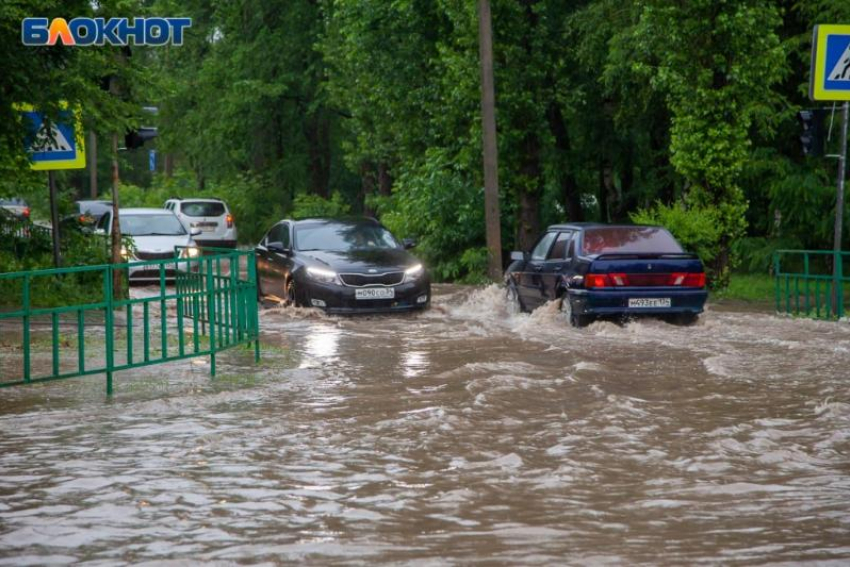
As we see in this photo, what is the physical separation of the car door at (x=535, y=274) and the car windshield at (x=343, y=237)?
2.68 meters

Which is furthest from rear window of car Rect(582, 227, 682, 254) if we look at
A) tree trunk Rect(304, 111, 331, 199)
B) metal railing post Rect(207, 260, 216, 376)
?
tree trunk Rect(304, 111, 331, 199)

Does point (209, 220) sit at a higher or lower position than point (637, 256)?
higher

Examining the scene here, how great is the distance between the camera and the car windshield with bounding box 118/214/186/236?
28109 mm

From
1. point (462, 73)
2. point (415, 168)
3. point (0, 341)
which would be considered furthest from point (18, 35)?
point (415, 168)

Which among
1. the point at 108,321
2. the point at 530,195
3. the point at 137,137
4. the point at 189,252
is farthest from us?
the point at 530,195

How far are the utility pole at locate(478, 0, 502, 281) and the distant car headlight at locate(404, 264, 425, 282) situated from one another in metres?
5.68

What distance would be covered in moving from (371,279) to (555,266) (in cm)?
287

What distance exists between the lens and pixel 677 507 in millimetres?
7465

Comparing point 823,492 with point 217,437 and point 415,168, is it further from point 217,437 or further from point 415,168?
point 415,168

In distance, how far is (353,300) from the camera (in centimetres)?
1894

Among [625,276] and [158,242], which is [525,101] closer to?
[158,242]

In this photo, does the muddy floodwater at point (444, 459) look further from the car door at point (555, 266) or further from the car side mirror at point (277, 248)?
the car side mirror at point (277, 248)

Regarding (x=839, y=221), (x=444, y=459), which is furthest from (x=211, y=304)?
(x=839, y=221)

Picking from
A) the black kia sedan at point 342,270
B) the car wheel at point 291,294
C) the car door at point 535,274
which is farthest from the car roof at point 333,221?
the car door at point 535,274
